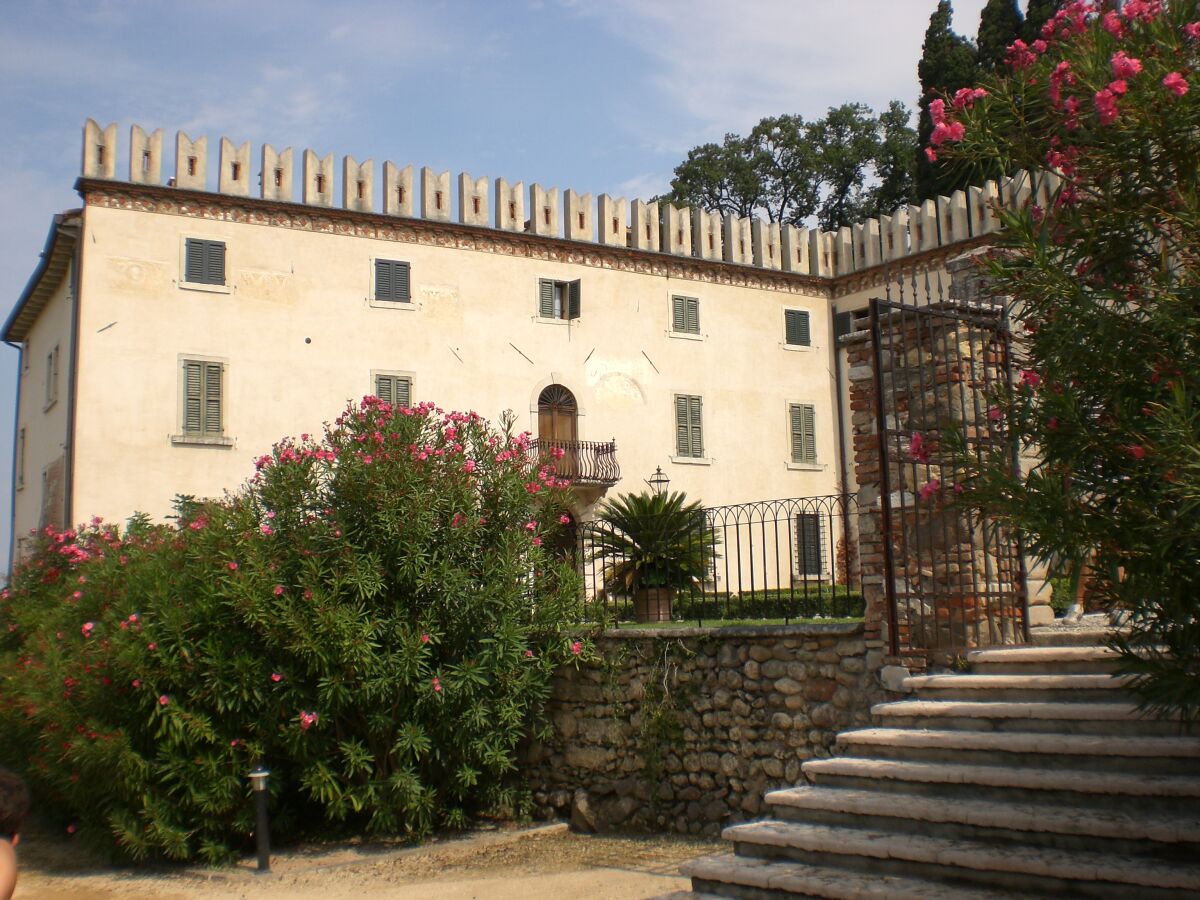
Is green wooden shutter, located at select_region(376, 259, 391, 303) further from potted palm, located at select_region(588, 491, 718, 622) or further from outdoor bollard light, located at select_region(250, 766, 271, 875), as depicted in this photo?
outdoor bollard light, located at select_region(250, 766, 271, 875)

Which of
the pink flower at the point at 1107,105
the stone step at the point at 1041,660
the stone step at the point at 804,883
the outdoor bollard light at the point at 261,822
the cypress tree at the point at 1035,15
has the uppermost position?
the cypress tree at the point at 1035,15

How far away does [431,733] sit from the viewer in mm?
9281

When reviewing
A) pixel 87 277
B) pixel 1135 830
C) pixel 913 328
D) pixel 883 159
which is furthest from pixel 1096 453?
pixel 883 159

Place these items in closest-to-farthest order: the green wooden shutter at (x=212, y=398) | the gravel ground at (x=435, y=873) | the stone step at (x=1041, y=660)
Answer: the stone step at (x=1041, y=660)
the gravel ground at (x=435, y=873)
the green wooden shutter at (x=212, y=398)

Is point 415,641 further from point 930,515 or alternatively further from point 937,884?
point 937,884

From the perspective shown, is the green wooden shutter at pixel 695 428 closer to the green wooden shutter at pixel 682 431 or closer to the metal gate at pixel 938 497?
the green wooden shutter at pixel 682 431

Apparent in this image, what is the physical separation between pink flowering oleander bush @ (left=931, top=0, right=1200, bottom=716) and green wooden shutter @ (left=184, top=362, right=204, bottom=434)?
670 inches

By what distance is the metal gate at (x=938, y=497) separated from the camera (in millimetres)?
6852

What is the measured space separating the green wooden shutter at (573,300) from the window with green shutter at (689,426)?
9.34 feet

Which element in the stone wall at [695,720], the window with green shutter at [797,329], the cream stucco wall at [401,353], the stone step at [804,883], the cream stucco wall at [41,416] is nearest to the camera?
the stone step at [804,883]

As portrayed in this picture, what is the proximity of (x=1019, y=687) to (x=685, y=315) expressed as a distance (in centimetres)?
1877

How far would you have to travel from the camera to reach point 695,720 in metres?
8.73

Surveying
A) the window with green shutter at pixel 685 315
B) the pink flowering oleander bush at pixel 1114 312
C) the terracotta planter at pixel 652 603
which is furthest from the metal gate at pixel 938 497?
the window with green shutter at pixel 685 315

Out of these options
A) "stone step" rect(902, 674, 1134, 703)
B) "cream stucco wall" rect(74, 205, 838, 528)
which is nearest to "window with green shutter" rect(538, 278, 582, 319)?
"cream stucco wall" rect(74, 205, 838, 528)
